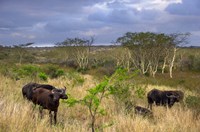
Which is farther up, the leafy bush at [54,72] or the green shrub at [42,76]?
the green shrub at [42,76]

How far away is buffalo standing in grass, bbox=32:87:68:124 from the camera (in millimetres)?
9479

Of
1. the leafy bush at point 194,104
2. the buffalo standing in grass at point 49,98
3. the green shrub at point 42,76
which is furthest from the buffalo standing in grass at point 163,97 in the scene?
the green shrub at point 42,76

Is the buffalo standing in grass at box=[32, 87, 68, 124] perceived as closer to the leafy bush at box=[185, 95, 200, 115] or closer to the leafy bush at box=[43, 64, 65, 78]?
the leafy bush at box=[185, 95, 200, 115]

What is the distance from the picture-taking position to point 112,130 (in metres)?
7.13

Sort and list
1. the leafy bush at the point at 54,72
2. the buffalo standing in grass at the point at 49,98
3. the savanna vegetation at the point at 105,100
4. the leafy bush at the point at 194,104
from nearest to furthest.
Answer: the savanna vegetation at the point at 105,100, the buffalo standing in grass at the point at 49,98, the leafy bush at the point at 194,104, the leafy bush at the point at 54,72

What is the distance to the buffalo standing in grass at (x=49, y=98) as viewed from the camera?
9.48 meters

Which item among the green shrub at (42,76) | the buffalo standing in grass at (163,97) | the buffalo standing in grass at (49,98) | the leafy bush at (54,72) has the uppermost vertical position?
the buffalo standing in grass at (49,98)

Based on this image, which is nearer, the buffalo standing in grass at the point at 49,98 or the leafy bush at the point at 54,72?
the buffalo standing in grass at the point at 49,98

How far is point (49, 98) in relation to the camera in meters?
9.83

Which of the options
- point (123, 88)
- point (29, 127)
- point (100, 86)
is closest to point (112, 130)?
point (100, 86)

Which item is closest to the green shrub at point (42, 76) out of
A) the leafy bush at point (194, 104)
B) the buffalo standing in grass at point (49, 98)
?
the buffalo standing in grass at point (49, 98)

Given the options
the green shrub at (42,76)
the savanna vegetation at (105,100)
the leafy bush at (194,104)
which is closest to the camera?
the savanna vegetation at (105,100)

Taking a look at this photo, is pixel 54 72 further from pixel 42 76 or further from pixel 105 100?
pixel 105 100

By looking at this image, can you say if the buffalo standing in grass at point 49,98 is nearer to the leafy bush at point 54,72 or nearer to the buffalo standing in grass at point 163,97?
the buffalo standing in grass at point 163,97
